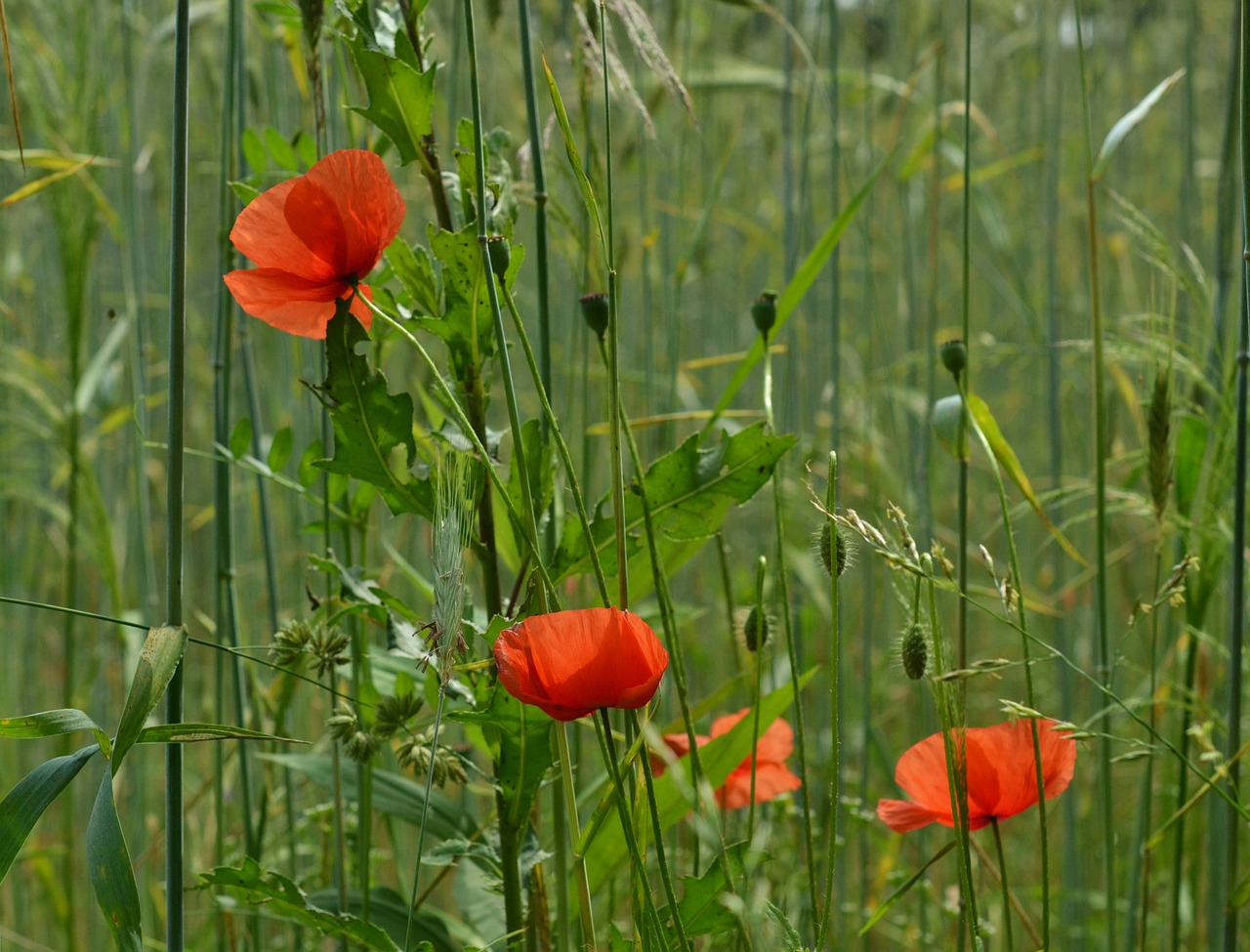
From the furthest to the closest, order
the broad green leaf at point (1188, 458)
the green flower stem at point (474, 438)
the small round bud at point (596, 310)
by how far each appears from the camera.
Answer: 1. the broad green leaf at point (1188, 458)
2. the small round bud at point (596, 310)
3. the green flower stem at point (474, 438)

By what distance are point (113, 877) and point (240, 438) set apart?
0.27 meters

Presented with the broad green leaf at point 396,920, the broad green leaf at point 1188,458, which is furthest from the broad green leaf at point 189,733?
the broad green leaf at point 1188,458

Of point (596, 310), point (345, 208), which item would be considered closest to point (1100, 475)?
point (596, 310)

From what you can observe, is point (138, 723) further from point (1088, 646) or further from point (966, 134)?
point (1088, 646)

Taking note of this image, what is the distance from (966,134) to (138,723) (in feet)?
1.57

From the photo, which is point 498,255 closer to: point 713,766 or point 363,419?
point 363,419

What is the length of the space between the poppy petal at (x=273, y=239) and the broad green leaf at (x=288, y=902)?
10.5 inches

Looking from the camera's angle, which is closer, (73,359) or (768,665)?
(768,665)

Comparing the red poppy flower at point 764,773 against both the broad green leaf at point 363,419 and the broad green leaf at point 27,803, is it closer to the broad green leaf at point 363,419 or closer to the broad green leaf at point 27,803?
the broad green leaf at point 363,419

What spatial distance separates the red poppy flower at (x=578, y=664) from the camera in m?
0.42

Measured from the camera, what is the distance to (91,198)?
1.07 metres

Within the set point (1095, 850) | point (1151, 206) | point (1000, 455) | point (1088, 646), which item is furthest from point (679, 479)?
point (1151, 206)

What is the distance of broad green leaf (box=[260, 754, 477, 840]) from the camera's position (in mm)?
698

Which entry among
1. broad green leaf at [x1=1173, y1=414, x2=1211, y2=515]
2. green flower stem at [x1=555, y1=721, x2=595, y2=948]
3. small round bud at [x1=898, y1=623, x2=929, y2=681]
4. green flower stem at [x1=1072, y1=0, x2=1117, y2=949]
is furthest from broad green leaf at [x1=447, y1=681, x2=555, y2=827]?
broad green leaf at [x1=1173, y1=414, x2=1211, y2=515]
